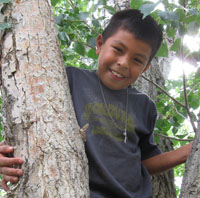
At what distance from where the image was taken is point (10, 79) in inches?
48.0

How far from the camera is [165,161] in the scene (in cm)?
208

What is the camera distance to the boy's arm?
1.98m

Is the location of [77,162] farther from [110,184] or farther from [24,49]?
[110,184]

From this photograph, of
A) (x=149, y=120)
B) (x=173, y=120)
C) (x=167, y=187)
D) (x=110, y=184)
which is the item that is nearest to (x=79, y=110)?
(x=110, y=184)

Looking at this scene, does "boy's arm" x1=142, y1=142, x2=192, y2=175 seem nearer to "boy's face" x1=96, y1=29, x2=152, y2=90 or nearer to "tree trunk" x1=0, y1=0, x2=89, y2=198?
"boy's face" x1=96, y1=29, x2=152, y2=90

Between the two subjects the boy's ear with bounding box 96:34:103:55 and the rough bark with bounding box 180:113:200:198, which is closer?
the rough bark with bounding box 180:113:200:198

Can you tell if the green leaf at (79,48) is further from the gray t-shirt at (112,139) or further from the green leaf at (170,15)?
the green leaf at (170,15)

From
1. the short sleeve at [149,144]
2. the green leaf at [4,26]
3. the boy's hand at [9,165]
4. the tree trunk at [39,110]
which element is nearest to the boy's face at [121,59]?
the short sleeve at [149,144]

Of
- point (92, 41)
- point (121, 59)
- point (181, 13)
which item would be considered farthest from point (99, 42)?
point (181, 13)

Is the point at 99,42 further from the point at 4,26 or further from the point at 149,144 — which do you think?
the point at 4,26

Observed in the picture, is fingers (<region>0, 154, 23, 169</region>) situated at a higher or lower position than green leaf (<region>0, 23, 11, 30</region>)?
lower

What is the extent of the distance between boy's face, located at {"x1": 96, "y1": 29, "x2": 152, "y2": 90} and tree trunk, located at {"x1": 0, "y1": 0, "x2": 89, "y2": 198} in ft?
2.01

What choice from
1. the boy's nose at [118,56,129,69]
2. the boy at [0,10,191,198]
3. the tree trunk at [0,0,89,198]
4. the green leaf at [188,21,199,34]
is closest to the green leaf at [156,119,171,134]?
the boy at [0,10,191,198]

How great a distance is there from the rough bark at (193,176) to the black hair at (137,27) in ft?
3.12
